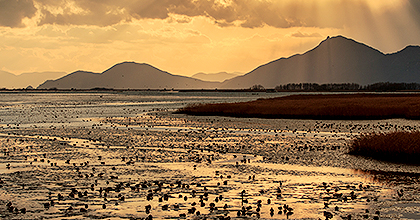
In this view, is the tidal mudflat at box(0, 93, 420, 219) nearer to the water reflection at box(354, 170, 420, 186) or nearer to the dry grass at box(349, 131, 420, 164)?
the water reflection at box(354, 170, 420, 186)

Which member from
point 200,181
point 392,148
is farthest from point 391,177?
→ point 200,181

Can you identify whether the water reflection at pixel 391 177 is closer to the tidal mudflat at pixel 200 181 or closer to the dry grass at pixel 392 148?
the tidal mudflat at pixel 200 181

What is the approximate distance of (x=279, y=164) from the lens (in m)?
27.6

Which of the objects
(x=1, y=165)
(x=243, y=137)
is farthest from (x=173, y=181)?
(x=243, y=137)

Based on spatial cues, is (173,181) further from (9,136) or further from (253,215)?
(9,136)

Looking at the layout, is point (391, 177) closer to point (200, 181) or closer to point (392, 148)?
point (392, 148)

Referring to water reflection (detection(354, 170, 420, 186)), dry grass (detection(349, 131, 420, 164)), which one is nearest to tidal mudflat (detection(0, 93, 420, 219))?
water reflection (detection(354, 170, 420, 186))

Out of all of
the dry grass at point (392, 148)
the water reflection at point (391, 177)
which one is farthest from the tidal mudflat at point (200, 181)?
the dry grass at point (392, 148)

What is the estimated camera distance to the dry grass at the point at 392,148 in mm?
28828

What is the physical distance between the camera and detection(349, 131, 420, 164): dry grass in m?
28.8

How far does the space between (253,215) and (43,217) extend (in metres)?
8.03

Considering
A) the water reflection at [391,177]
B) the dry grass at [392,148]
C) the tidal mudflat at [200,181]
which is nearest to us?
the tidal mudflat at [200,181]

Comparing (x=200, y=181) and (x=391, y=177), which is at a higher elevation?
(x=391, y=177)

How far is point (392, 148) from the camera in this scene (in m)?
29.7
